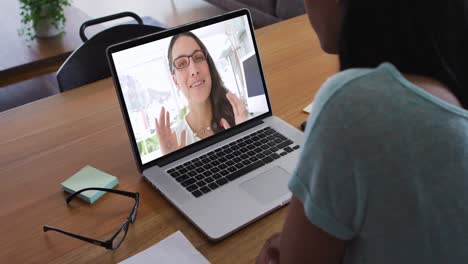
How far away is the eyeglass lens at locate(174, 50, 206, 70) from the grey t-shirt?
0.56m

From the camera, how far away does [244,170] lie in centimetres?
101

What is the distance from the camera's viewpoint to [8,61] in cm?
200

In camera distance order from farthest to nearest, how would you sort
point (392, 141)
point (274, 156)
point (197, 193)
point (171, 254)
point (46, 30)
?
point (46, 30)
point (274, 156)
point (197, 193)
point (171, 254)
point (392, 141)

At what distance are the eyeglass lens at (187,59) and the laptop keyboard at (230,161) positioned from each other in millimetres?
203

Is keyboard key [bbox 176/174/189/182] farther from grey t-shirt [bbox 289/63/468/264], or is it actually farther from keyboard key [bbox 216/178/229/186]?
grey t-shirt [bbox 289/63/468/264]

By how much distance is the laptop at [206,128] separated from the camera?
37.2 inches

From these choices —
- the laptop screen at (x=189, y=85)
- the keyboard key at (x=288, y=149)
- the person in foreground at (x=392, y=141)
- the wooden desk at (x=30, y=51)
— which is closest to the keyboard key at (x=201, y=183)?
the laptop screen at (x=189, y=85)

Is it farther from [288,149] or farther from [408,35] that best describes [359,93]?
[288,149]

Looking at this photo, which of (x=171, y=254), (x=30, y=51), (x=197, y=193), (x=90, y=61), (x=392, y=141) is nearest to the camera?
(x=392, y=141)

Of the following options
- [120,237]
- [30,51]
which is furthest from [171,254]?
[30,51]

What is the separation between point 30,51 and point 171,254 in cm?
161

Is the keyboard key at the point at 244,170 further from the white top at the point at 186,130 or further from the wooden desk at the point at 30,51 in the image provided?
the wooden desk at the point at 30,51

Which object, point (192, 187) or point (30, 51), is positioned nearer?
point (192, 187)

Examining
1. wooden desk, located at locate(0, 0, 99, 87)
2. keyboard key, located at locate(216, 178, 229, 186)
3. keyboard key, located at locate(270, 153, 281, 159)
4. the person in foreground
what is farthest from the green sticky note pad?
wooden desk, located at locate(0, 0, 99, 87)
